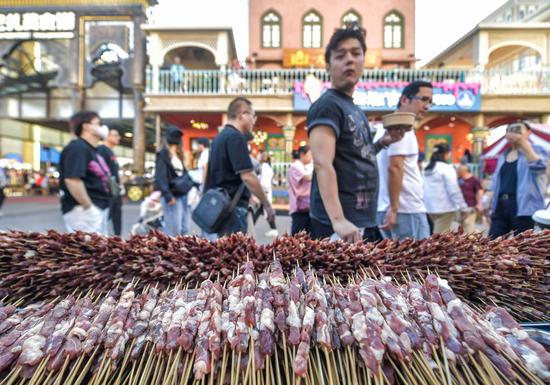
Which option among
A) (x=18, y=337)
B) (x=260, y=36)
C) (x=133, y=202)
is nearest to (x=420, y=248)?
(x=18, y=337)

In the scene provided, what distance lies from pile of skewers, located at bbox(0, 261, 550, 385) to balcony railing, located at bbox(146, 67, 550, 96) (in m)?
14.4

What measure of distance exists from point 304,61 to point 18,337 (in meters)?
18.2

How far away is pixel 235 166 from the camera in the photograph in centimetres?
301

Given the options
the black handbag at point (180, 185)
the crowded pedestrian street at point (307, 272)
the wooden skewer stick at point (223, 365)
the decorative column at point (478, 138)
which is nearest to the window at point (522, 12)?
the decorative column at point (478, 138)

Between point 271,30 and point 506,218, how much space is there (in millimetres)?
17250

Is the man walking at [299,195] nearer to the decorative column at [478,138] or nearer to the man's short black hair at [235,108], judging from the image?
the man's short black hair at [235,108]

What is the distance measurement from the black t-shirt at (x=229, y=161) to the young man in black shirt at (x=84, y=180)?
1129mm

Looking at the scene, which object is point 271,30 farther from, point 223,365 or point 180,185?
point 223,365

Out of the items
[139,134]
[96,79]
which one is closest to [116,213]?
[139,134]

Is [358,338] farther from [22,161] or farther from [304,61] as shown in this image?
[22,161]

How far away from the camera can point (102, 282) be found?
1156 mm

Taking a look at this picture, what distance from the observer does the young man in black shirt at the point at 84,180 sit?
10.6 ft

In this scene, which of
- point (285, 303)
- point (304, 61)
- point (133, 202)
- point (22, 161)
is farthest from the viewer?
point (22, 161)

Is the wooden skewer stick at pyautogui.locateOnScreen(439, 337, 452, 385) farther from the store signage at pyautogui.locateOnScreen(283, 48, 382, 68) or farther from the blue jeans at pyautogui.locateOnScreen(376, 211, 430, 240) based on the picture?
the store signage at pyautogui.locateOnScreen(283, 48, 382, 68)
